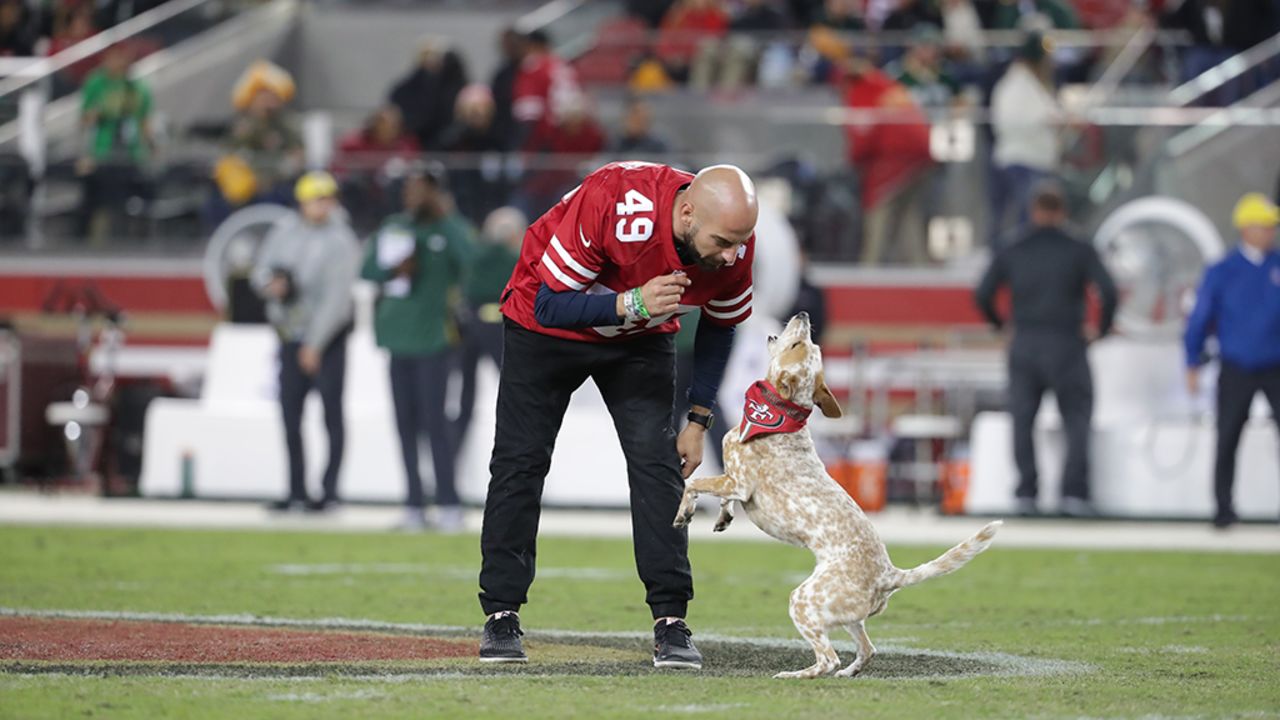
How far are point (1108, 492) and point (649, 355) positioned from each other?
11.0m

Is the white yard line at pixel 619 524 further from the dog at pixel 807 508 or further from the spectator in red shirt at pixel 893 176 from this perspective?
the dog at pixel 807 508

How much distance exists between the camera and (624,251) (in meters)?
7.29

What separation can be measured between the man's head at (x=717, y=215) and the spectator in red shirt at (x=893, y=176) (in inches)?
543

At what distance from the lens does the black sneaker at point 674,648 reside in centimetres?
762

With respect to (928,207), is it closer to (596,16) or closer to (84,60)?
(596,16)

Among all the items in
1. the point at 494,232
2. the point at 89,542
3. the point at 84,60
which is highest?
the point at 84,60

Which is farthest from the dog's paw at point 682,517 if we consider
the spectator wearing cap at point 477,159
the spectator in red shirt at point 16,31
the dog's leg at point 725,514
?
the spectator in red shirt at point 16,31

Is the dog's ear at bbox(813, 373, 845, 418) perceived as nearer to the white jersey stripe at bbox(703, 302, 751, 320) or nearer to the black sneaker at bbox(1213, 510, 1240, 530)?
the white jersey stripe at bbox(703, 302, 751, 320)

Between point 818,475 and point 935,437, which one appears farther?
point 935,437

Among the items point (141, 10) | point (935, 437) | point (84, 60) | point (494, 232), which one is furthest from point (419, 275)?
point (141, 10)

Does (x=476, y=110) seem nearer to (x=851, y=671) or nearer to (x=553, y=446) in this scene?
(x=553, y=446)

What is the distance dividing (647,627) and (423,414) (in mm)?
6814

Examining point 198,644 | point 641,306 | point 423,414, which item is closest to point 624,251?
point 641,306

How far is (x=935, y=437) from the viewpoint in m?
19.5
